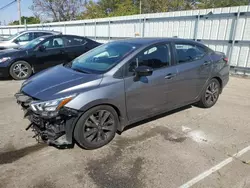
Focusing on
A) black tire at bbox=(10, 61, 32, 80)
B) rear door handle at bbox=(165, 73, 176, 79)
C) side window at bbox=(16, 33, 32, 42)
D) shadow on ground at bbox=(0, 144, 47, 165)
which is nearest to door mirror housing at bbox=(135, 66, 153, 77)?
rear door handle at bbox=(165, 73, 176, 79)

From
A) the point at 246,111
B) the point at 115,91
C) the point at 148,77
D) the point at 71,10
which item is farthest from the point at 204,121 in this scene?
the point at 71,10

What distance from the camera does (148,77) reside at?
10.7 feet

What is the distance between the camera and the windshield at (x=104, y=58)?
3182 mm

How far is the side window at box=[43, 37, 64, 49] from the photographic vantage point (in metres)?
7.27

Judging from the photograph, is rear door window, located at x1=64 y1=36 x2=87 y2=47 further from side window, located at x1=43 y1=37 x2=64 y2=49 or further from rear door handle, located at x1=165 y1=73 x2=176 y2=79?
rear door handle, located at x1=165 y1=73 x2=176 y2=79

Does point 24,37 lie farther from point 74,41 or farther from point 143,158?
point 143,158

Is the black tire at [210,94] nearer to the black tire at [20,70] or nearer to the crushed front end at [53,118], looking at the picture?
the crushed front end at [53,118]

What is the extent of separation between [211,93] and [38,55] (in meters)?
5.57

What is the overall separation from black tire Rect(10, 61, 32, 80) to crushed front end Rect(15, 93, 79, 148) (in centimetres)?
453

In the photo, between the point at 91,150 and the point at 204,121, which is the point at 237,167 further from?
the point at 91,150

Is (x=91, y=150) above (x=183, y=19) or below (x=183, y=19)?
below

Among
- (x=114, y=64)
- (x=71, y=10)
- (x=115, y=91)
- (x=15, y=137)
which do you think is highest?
(x=71, y=10)

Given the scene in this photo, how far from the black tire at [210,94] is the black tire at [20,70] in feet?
18.2

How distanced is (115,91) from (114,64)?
1.44 ft
